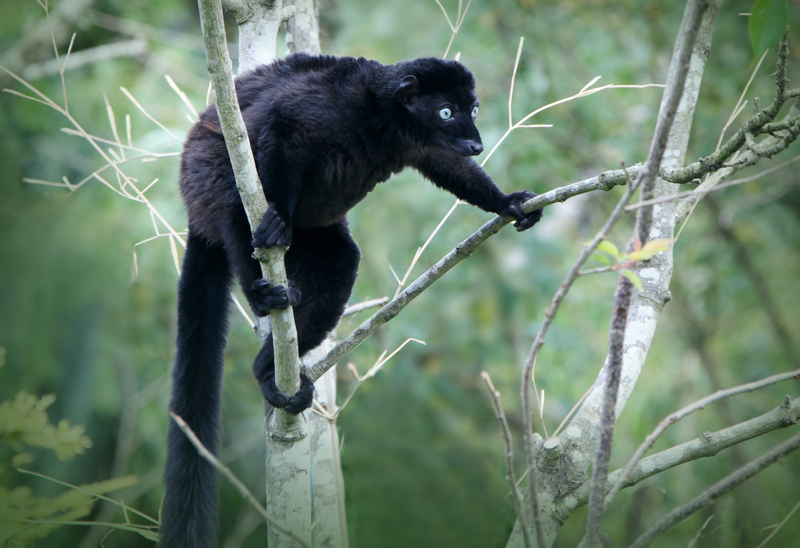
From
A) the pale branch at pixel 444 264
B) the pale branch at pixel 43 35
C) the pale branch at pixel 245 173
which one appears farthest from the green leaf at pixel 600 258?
the pale branch at pixel 43 35

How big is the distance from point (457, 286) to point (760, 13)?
4.14 m

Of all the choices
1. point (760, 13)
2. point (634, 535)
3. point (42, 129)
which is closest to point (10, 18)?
point (42, 129)

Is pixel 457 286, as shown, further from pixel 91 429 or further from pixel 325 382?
pixel 91 429

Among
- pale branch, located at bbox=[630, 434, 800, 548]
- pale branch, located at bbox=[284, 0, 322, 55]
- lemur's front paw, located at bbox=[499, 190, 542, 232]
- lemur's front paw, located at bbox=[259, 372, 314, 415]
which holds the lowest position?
pale branch, located at bbox=[630, 434, 800, 548]

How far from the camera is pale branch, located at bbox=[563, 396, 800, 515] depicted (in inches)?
77.0

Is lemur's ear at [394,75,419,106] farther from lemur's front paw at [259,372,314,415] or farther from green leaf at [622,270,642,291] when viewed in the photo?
green leaf at [622,270,642,291]

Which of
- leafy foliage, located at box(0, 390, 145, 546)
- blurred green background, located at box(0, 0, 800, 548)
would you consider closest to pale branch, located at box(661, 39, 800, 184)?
blurred green background, located at box(0, 0, 800, 548)

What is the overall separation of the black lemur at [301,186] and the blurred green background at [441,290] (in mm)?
980

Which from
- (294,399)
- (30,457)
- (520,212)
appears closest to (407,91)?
(520,212)

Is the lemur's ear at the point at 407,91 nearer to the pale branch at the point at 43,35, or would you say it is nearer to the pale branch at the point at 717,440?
the pale branch at the point at 717,440

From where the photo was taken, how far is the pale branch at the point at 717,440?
1956mm

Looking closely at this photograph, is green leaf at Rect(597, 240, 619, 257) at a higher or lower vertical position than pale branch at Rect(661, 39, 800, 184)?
lower

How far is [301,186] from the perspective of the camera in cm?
299

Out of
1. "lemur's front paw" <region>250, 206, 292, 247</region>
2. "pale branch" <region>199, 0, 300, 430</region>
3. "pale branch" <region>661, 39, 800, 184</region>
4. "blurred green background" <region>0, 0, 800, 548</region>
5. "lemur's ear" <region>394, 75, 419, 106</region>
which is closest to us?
"pale branch" <region>661, 39, 800, 184</region>
